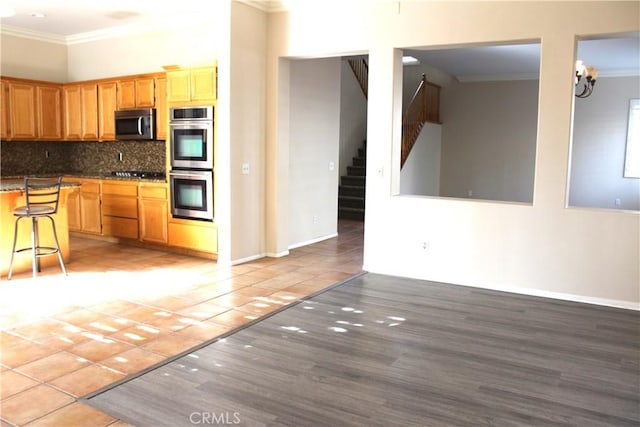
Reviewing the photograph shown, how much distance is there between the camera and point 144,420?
263 cm

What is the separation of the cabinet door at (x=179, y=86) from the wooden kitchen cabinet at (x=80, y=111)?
1.81 metres

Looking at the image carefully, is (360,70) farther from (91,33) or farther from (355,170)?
(91,33)

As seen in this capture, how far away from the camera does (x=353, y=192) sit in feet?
34.0

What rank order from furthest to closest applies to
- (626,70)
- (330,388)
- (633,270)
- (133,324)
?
(626,70) → (633,270) → (133,324) → (330,388)

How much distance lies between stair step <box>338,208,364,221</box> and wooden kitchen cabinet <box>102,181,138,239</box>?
168 inches

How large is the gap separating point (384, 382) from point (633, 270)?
9.43 feet

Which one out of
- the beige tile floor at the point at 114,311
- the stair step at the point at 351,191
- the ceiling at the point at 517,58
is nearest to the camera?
the beige tile floor at the point at 114,311

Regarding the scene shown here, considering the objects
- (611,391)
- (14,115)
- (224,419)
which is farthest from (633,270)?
(14,115)

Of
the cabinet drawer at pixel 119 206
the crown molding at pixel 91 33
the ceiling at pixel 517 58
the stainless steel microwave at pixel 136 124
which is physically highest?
the ceiling at pixel 517 58

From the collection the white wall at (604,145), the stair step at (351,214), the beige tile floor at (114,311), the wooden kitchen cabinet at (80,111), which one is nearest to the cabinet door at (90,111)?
the wooden kitchen cabinet at (80,111)

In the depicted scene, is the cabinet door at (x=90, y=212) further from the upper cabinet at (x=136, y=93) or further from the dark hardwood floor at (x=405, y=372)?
the dark hardwood floor at (x=405, y=372)

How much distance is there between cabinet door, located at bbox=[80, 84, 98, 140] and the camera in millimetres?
7535

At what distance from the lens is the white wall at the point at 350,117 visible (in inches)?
423

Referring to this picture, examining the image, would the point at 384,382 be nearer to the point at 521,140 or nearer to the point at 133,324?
the point at 133,324
